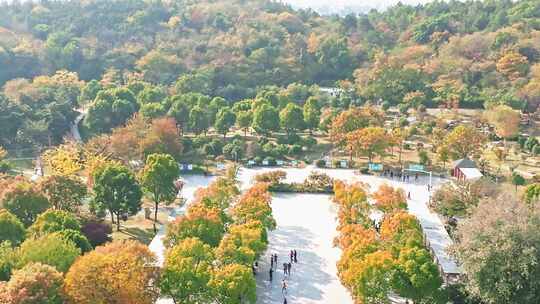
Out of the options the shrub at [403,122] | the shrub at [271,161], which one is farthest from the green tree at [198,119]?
the shrub at [403,122]

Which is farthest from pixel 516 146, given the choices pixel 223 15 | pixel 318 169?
pixel 223 15

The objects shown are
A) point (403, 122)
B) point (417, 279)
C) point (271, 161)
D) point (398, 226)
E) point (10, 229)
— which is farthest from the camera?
point (403, 122)

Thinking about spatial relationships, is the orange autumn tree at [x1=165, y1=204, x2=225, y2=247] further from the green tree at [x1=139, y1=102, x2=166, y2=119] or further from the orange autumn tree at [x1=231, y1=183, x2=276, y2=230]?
the green tree at [x1=139, y1=102, x2=166, y2=119]

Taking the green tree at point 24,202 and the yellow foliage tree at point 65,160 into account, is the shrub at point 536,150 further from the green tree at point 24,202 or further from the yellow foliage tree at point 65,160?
the green tree at point 24,202

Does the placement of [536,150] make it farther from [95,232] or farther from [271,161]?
[95,232]

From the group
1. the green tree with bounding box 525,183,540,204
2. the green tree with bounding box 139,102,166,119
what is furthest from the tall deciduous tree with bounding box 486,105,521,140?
the green tree with bounding box 139,102,166,119

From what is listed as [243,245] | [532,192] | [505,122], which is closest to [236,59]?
[505,122]

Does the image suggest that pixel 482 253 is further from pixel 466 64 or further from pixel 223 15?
pixel 223 15
